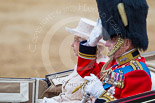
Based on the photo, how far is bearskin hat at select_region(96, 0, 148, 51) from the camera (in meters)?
A: 1.48

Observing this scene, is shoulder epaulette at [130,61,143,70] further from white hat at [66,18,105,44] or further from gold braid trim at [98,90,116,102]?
white hat at [66,18,105,44]

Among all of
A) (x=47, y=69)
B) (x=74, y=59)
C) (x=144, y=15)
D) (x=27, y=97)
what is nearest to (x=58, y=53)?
(x=47, y=69)

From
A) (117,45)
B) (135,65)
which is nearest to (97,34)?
(117,45)

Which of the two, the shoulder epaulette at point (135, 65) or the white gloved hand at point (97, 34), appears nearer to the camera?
the shoulder epaulette at point (135, 65)

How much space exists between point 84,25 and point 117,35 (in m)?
0.51

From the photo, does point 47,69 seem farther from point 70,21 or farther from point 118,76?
point 118,76

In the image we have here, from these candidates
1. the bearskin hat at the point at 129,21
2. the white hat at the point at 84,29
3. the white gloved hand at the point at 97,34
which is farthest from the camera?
the white hat at the point at 84,29

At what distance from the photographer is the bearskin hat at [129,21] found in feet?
4.84

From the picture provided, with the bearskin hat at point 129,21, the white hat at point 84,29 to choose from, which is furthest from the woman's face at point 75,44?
the bearskin hat at point 129,21

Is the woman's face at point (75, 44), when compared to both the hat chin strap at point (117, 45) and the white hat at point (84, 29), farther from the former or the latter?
the hat chin strap at point (117, 45)

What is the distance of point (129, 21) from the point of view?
4.90 ft

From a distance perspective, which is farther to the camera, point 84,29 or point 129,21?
point 84,29

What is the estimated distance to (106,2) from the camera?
1.54 metres

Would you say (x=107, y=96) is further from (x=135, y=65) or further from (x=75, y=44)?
(x=75, y=44)
